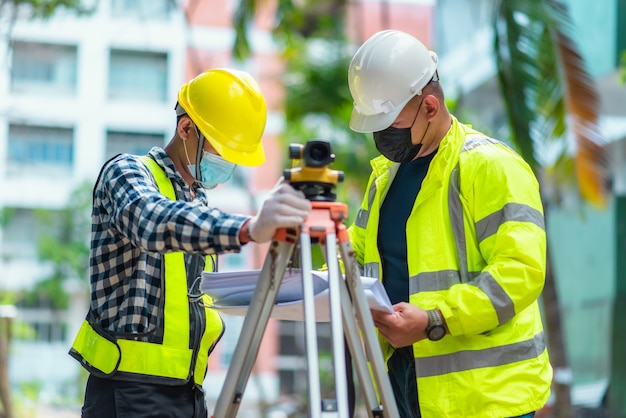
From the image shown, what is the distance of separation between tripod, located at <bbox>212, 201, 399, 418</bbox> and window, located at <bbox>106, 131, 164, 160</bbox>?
1526 inches

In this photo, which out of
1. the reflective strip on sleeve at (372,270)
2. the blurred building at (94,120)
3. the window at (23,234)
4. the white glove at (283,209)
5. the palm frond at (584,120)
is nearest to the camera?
the white glove at (283,209)

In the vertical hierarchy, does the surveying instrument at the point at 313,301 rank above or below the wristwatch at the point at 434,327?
above

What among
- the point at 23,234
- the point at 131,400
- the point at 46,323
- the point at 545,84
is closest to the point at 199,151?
the point at 131,400

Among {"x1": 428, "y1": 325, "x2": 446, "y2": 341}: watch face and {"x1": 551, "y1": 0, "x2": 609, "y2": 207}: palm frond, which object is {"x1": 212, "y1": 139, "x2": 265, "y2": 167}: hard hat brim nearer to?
{"x1": 428, "y1": 325, "x2": 446, "y2": 341}: watch face

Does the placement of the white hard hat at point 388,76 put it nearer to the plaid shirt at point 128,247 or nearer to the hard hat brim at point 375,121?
the hard hat brim at point 375,121

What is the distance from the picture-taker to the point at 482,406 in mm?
3361

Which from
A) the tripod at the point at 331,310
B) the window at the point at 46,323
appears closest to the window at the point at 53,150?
the window at the point at 46,323

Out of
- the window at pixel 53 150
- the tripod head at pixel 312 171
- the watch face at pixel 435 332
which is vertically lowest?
the window at pixel 53 150

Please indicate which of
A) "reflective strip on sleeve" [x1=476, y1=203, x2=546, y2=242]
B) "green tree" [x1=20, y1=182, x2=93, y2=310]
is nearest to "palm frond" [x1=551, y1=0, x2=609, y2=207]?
"reflective strip on sleeve" [x1=476, y1=203, x2=546, y2=242]

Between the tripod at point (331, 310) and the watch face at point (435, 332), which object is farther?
the watch face at point (435, 332)

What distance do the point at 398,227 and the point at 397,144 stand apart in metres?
A: 0.29

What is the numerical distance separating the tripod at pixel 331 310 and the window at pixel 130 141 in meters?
38.8

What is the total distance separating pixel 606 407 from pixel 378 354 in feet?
33.0

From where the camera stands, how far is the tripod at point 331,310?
2822mm
